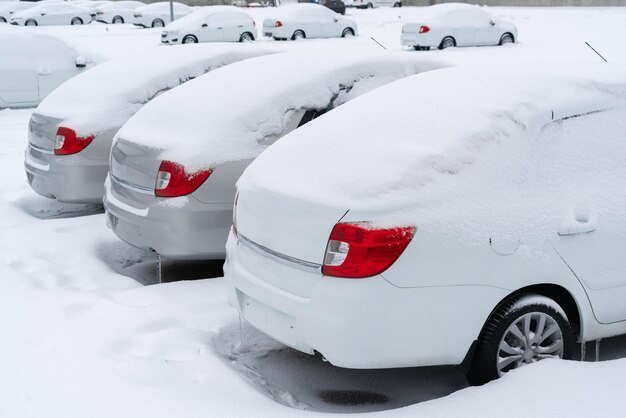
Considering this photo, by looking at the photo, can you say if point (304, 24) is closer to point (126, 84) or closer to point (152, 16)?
point (152, 16)

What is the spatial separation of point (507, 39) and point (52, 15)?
25.5 metres

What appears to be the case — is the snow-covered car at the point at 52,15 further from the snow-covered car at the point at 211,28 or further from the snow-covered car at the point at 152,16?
the snow-covered car at the point at 211,28

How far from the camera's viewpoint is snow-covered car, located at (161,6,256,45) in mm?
28109

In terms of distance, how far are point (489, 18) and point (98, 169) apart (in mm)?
22320

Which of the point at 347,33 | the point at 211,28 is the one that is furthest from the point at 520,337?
the point at 347,33

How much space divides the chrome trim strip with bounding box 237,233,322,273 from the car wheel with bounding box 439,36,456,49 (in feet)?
75.1

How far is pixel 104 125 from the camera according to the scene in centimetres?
673

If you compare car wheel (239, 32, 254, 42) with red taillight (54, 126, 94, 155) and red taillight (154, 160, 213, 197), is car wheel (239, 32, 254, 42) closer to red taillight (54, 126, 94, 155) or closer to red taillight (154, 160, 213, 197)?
red taillight (54, 126, 94, 155)

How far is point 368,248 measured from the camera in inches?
133

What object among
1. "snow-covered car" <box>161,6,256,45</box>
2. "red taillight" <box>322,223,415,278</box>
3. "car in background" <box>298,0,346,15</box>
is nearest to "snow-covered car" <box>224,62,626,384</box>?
"red taillight" <box>322,223,415,278</box>

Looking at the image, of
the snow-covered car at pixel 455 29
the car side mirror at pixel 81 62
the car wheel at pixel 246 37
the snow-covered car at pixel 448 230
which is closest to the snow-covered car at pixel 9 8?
the car wheel at pixel 246 37

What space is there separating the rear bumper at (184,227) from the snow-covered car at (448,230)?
99 centimetres

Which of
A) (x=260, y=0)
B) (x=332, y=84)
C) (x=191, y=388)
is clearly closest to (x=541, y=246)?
(x=191, y=388)

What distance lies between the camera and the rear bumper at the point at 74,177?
6.68m
